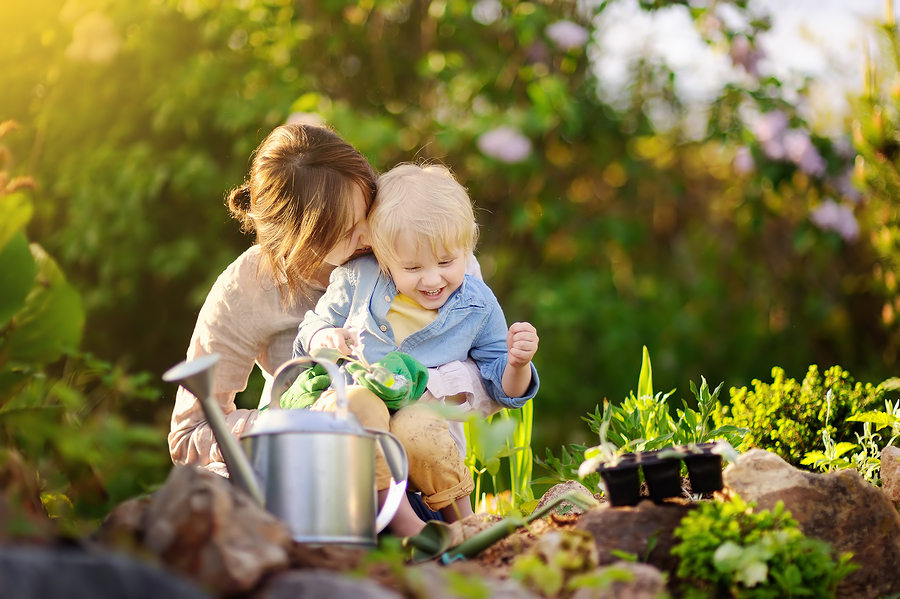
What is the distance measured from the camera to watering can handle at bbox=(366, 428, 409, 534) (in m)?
1.55

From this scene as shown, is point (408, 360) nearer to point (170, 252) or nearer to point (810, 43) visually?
point (170, 252)

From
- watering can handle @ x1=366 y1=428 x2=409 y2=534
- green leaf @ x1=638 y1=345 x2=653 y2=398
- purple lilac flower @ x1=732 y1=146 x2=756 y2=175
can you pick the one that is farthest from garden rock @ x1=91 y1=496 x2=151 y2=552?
purple lilac flower @ x1=732 y1=146 x2=756 y2=175

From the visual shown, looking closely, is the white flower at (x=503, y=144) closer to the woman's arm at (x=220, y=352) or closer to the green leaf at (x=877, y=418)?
the woman's arm at (x=220, y=352)

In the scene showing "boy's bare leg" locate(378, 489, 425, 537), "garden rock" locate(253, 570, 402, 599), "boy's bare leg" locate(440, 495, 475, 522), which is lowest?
"boy's bare leg" locate(440, 495, 475, 522)

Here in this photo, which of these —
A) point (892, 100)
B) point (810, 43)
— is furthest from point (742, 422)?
point (810, 43)

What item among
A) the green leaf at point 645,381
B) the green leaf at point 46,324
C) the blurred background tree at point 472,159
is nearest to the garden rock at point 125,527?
the green leaf at point 46,324

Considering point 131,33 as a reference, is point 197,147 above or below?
below

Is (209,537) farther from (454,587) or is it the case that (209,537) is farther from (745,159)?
(745,159)

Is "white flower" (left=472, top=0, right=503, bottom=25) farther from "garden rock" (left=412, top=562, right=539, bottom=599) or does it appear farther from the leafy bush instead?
"garden rock" (left=412, top=562, right=539, bottom=599)

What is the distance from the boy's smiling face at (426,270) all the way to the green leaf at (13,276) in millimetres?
865

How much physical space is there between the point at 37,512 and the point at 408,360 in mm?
821

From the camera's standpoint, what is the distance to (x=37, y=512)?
A: 1343 millimetres

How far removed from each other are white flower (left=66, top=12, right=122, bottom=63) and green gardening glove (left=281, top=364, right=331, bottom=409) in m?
2.94

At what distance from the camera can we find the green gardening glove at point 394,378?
5.82 ft
